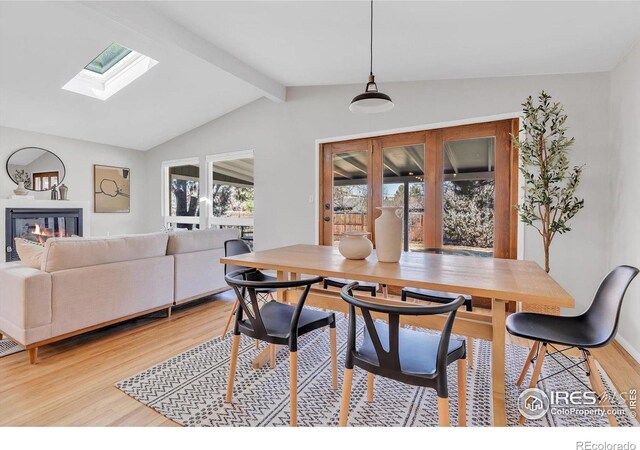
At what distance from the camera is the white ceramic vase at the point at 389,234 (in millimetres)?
1938

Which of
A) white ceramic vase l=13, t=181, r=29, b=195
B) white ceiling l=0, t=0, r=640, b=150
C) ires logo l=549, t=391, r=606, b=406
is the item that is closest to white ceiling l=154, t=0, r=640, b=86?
white ceiling l=0, t=0, r=640, b=150

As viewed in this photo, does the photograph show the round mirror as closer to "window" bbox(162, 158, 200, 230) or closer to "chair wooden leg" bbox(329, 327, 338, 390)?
"window" bbox(162, 158, 200, 230)

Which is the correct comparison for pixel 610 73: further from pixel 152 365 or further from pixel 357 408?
pixel 152 365

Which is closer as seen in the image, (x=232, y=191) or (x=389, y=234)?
(x=389, y=234)

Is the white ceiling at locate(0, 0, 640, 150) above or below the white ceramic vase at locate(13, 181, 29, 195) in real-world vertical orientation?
above

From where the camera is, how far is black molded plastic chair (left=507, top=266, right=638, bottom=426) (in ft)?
4.98

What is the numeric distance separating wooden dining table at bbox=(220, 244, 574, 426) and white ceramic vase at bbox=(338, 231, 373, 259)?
5cm

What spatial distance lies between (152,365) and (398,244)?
1.83m

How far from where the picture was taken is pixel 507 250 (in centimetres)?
342

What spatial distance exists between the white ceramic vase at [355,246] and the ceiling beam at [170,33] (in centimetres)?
264

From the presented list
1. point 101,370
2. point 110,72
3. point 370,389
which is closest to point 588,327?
point 370,389

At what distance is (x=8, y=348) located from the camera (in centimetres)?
246

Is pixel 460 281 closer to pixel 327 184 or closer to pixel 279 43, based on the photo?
pixel 279 43

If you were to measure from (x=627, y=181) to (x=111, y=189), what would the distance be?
282 inches
